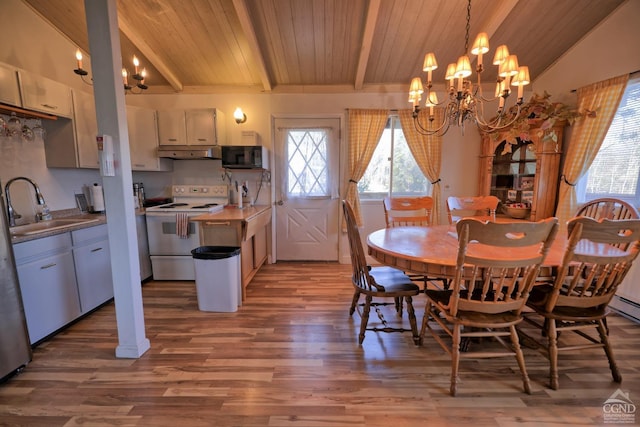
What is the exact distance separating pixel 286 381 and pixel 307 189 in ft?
8.53

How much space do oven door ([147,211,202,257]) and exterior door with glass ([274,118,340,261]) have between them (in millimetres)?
1203

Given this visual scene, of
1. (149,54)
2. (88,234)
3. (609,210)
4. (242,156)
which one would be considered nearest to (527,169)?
(609,210)

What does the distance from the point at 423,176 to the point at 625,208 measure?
2.06 metres

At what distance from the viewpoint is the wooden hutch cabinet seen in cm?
299

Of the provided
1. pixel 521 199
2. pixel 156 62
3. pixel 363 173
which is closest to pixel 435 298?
pixel 363 173

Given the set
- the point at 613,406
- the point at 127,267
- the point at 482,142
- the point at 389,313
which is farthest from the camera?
the point at 482,142

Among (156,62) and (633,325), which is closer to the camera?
(633,325)

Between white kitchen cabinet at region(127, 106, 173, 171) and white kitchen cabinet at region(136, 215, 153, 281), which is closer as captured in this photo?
white kitchen cabinet at region(136, 215, 153, 281)

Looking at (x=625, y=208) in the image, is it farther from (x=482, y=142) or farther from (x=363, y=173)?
(x=363, y=173)

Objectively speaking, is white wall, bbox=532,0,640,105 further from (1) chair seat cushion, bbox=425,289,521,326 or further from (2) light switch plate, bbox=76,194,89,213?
(2) light switch plate, bbox=76,194,89,213

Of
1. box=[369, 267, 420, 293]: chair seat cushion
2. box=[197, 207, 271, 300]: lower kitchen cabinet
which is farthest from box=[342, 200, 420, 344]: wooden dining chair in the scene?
box=[197, 207, 271, 300]: lower kitchen cabinet

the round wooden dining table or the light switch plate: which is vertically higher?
the light switch plate

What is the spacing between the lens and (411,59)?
10.4 ft

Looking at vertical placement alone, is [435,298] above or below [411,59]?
below
